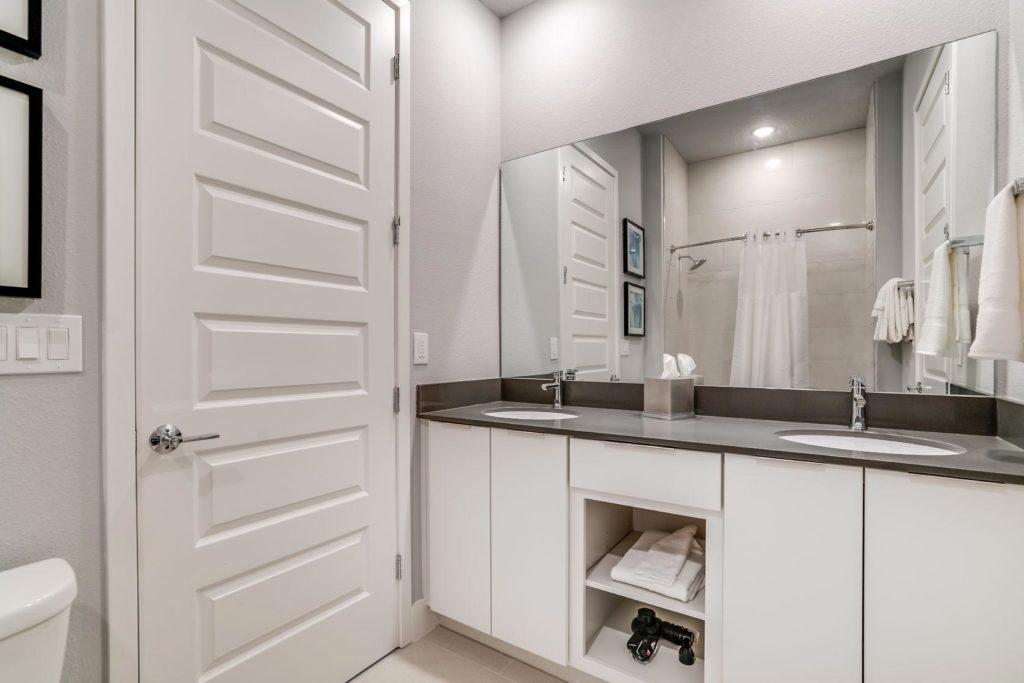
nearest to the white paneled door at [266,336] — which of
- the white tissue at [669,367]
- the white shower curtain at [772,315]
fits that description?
the white tissue at [669,367]

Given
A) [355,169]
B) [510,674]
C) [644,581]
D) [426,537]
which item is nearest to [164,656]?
[426,537]

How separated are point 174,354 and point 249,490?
1.43 feet

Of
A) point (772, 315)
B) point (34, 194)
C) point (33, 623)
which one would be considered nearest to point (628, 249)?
point (772, 315)

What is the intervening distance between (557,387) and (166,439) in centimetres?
144

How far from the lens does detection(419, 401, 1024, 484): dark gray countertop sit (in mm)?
1079

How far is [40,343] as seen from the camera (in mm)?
1058

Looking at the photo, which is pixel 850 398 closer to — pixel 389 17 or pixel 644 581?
pixel 644 581

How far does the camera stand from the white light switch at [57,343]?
1.07m

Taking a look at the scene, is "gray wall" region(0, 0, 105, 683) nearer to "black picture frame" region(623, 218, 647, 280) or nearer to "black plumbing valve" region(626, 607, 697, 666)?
"black plumbing valve" region(626, 607, 697, 666)

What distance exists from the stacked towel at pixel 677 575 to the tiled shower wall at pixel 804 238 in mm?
649

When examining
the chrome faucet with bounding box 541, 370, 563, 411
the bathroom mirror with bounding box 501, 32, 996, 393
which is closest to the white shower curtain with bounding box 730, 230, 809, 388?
the bathroom mirror with bounding box 501, 32, 996, 393

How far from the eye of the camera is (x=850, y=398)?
1627 millimetres

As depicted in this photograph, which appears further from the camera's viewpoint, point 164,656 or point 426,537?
point 426,537

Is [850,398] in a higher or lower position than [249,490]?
higher
